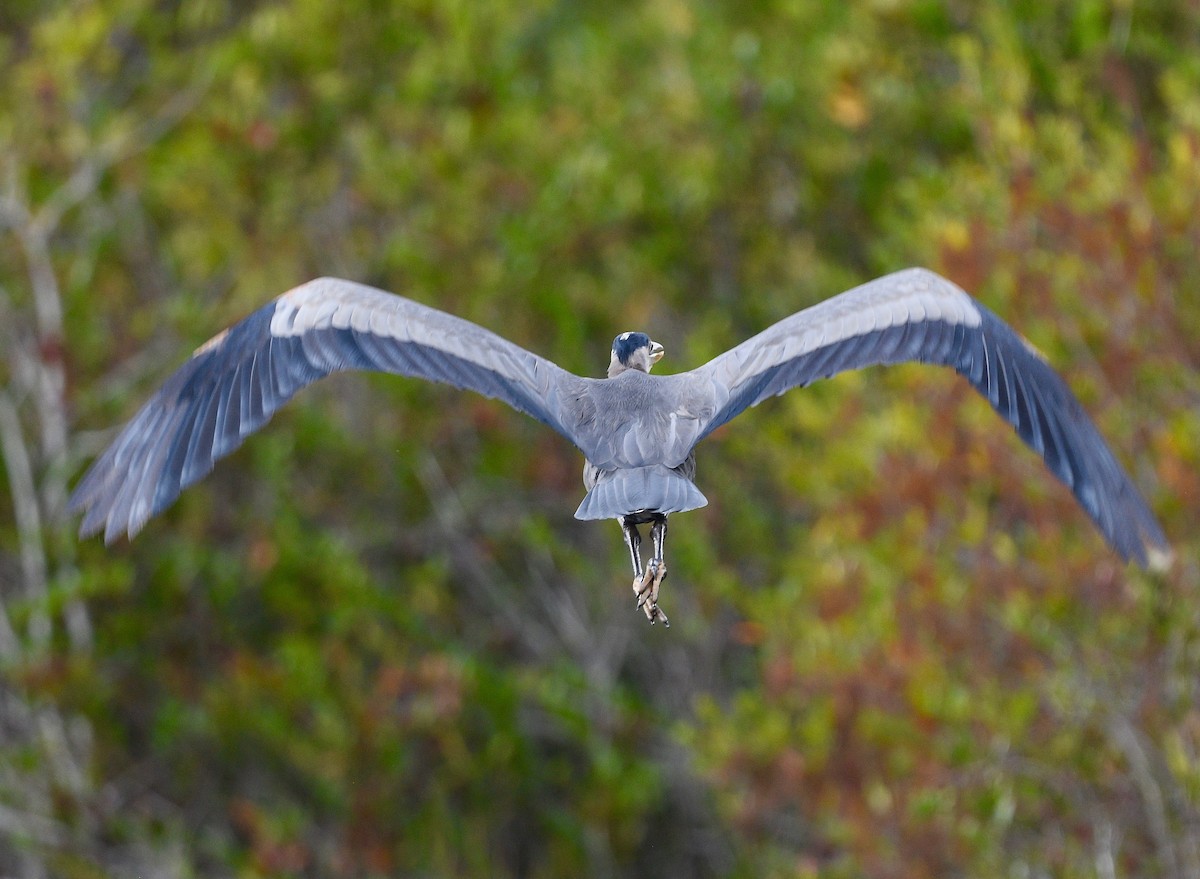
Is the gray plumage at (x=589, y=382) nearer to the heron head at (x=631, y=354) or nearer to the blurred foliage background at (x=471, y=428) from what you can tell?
the heron head at (x=631, y=354)

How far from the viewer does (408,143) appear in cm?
1091

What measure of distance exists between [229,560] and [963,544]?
4.29m

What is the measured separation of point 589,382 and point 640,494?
0.81 meters

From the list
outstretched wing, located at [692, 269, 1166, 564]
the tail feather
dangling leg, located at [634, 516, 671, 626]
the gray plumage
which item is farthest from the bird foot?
outstretched wing, located at [692, 269, 1166, 564]

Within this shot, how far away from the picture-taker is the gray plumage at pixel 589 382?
5695 mm

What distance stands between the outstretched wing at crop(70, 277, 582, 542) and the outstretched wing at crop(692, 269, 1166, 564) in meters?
0.58

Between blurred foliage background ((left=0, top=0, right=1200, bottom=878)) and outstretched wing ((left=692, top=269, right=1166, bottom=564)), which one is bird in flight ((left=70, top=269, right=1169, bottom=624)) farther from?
blurred foliage background ((left=0, top=0, right=1200, bottom=878))

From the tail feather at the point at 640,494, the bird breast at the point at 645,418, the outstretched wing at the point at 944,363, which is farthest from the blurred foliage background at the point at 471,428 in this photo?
the tail feather at the point at 640,494

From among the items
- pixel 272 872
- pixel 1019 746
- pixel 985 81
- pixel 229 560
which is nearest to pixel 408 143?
pixel 229 560

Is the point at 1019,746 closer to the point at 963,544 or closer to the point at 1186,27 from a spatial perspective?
the point at 963,544

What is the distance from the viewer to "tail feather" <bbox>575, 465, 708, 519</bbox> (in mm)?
5207

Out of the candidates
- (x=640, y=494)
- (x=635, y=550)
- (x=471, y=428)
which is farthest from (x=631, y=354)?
(x=471, y=428)

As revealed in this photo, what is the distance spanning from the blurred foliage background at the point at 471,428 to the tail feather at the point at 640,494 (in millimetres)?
3632

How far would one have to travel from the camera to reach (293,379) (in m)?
5.78
